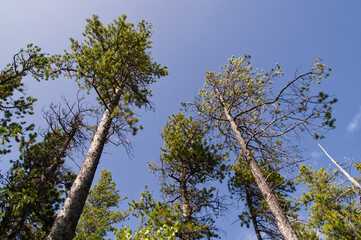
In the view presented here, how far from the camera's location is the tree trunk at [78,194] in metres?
3.40

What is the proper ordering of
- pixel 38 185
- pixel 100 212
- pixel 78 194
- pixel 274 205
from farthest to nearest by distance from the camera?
pixel 100 212, pixel 38 185, pixel 274 205, pixel 78 194

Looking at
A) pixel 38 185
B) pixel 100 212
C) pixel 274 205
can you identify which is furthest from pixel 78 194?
pixel 100 212

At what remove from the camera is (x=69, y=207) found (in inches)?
148

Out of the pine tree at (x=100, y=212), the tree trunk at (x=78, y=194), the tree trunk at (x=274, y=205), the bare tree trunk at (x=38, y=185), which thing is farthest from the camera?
the pine tree at (x=100, y=212)

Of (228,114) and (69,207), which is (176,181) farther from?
(69,207)

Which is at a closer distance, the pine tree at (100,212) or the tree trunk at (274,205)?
the tree trunk at (274,205)

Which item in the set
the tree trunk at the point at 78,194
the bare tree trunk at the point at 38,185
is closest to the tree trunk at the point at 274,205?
the tree trunk at the point at 78,194

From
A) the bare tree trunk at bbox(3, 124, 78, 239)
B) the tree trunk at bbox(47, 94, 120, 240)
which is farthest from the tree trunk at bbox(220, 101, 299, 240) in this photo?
the bare tree trunk at bbox(3, 124, 78, 239)

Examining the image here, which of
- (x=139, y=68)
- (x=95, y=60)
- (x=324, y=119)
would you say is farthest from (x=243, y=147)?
(x=95, y=60)

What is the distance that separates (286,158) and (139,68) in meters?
7.06

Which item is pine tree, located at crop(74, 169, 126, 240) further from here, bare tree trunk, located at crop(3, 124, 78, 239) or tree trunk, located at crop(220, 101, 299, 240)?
tree trunk, located at crop(220, 101, 299, 240)

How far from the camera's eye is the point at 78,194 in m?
4.05

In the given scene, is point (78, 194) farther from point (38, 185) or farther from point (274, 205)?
point (274, 205)

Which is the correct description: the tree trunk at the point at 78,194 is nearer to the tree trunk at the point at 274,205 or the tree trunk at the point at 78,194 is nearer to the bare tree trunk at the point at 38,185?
the bare tree trunk at the point at 38,185
